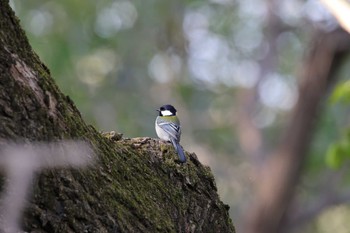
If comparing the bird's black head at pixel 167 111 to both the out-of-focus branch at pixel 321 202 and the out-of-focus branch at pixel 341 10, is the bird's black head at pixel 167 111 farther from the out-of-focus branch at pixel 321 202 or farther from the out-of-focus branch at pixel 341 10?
the out-of-focus branch at pixel 321 202

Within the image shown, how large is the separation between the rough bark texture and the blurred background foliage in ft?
36.1

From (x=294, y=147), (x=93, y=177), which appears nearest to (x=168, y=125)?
(x=93, y=177)

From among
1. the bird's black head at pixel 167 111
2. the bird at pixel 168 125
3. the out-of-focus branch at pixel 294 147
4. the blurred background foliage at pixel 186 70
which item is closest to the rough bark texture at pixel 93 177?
the bird at pixel 168 125

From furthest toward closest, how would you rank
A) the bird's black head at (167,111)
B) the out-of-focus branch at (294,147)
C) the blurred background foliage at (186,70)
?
the blurred background foliage at (186,70)
the out-of-focus branch at (294,147)
the bird's black head at (167,111)

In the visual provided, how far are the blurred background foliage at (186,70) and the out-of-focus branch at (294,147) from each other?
5335 mm

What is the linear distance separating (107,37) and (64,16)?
1.07 m

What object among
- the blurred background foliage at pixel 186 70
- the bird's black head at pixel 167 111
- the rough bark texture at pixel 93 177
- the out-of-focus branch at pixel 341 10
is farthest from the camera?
the blurred background foliage at pixel 186 70

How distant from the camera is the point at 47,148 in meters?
2.37

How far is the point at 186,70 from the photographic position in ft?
58.3

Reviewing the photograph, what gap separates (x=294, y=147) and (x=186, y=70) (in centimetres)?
939

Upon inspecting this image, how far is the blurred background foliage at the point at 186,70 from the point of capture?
15.5m

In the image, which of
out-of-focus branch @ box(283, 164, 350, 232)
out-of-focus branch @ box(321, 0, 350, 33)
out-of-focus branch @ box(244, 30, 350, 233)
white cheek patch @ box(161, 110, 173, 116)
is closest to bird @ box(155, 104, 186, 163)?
white cheek patch @ box(161, 110, 173, 116)

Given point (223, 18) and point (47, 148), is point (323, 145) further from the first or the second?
point (47, 148)

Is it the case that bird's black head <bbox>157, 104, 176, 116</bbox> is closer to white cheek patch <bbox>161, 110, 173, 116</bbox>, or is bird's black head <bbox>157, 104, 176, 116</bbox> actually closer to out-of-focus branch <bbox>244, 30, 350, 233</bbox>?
white cheek patch <bbox>161, 110, 173, 116</bbox>
